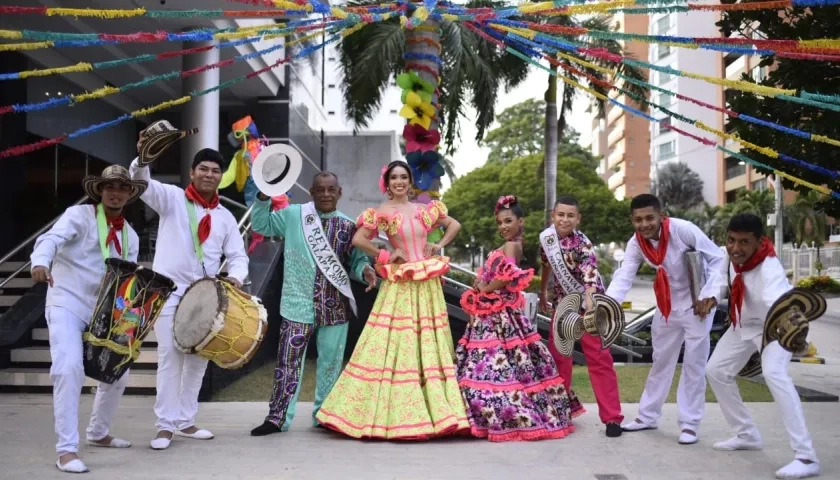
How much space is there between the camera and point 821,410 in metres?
8.04

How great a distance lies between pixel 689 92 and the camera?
2562 inches

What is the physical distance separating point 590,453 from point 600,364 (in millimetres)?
991

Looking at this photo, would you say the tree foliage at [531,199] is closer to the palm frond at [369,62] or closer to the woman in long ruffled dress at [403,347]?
the palm frond at [369,62]

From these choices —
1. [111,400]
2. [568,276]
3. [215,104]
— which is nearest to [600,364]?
[568,276]

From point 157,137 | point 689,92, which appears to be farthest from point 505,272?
point 689,92

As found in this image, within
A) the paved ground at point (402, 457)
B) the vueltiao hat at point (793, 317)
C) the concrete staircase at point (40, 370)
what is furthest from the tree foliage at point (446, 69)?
the vueltiao hat at point (793, 317)

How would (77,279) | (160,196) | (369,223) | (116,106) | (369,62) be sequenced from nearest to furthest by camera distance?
1. (77,279)
2. (160,196)
3. (369,223)
4. (369,62)
5. (116,106)

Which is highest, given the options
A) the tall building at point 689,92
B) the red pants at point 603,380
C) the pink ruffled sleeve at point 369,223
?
the tall building at point 689,92

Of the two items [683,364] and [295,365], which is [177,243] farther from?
[683,364]

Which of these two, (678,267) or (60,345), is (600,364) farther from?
(60,345)

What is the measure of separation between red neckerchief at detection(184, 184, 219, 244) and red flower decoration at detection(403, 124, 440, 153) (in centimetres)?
219

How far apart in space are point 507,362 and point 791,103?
3707 mm

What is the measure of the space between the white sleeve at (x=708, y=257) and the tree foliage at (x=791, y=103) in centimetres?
161

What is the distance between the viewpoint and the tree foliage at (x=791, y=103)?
7641mm
